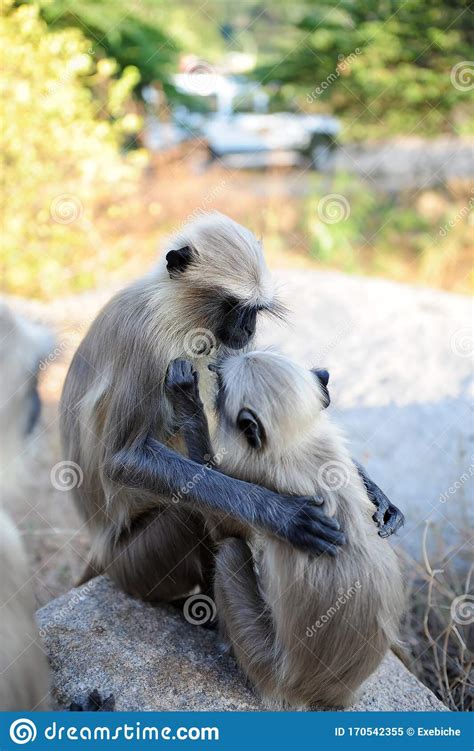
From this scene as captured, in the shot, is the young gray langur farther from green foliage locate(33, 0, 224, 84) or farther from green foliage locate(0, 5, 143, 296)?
green foliage locate(33, 0, 224, 84)

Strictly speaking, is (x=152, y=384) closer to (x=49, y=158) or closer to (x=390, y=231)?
(x=49, y=158)

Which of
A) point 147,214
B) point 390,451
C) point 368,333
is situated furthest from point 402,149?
point 390,451

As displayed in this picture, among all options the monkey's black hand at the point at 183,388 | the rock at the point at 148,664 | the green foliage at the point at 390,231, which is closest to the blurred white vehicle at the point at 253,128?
the green foliage at the point at 390,231

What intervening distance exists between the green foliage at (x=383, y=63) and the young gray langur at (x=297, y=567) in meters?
9.13

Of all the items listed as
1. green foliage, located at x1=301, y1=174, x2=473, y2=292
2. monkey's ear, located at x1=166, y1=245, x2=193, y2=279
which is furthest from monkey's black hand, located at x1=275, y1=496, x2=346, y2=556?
green foliage, located at x1=301, y1=174, x2=473, y2=292

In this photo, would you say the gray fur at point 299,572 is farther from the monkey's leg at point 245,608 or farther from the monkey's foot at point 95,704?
the monkey's foot at point 95,704

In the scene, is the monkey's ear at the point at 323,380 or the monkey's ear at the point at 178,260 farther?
the monkey's ear at the point at 178,260

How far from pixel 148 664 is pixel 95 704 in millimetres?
310

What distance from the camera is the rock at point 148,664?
10.5ft

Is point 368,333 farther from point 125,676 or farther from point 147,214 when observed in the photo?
point 147,214

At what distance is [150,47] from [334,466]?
34.6 ft

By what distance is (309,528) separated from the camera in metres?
2.81

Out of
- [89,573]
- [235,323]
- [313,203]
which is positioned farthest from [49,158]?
[235,323]

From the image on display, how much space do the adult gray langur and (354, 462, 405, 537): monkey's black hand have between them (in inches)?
28.3
